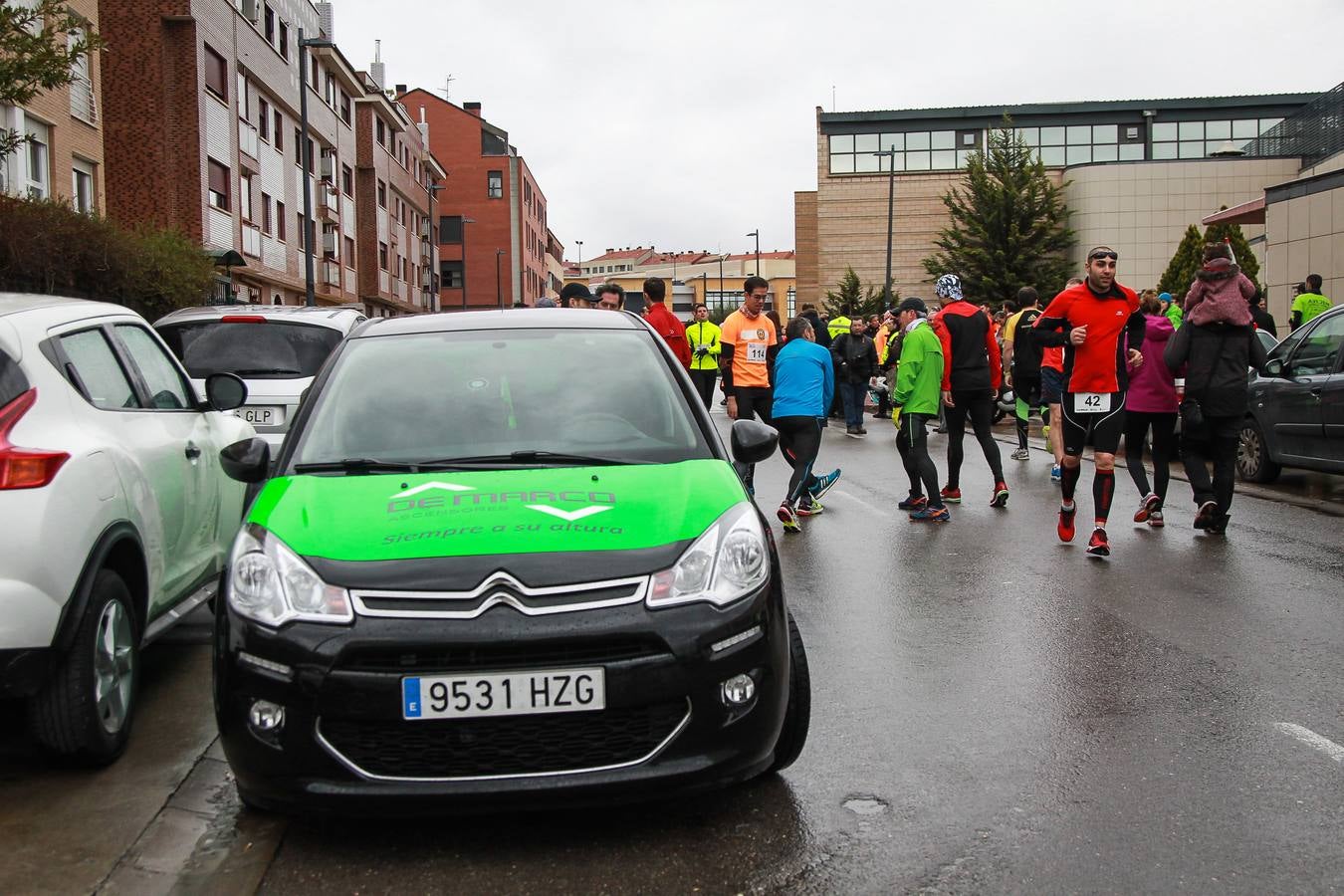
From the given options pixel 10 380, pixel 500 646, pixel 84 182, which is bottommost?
pixel 500 646

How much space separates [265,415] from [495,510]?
659 centimetres

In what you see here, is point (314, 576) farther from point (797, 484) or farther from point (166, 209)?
point (166, 209)

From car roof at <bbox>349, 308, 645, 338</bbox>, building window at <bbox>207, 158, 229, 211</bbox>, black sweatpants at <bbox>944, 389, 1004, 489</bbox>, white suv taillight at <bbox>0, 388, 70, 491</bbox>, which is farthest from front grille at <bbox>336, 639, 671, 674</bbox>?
building window at <bbox>207, 158, 229, 211</bbox>

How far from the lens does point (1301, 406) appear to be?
11648 millimetres

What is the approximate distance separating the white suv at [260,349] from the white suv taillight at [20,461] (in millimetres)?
5556

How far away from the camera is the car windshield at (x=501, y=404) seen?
452 centimetres

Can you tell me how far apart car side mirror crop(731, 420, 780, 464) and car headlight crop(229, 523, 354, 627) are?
5.66 feet

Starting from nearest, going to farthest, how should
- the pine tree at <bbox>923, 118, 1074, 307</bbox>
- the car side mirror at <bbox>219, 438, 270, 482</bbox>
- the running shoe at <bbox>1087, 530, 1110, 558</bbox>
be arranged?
the car side mirror at <bbox>219, 438, 270, 482</bbox> < the running shoe at <bbox>1087, 530, 1110, 558</bbox> < the pine tree at <bbox>923, 118, 1074, 307</bbox>

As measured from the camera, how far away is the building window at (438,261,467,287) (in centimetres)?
Result: 8981

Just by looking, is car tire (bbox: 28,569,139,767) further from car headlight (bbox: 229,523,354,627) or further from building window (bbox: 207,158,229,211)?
building window (bbox: 207,158,229,211)

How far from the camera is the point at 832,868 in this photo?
3561 millimetres

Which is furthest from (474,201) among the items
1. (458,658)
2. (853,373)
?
(458,658)

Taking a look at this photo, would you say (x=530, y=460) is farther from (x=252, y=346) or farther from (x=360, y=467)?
(x=252, y=346)

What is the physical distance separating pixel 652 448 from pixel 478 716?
1.33 meters
